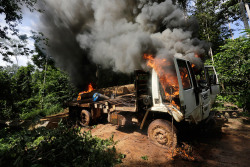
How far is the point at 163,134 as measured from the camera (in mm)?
3600

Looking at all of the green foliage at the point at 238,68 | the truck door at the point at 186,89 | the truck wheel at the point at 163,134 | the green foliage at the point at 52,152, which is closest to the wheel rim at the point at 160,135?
the truck wheel at the point at 163,134

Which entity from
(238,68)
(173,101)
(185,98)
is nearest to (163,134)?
(173,101)

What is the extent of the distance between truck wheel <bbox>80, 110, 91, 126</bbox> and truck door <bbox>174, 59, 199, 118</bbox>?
4908 millimetres

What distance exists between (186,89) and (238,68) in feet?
17.8

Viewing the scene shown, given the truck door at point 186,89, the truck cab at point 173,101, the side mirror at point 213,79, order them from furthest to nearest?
the side mirror at point 213,79, the truck cab at point 173,101, the truck door at point 186,89

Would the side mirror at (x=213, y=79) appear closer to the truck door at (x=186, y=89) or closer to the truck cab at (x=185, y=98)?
the truck cab at (x=185, y=98)

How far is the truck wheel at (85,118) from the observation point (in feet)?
20.6

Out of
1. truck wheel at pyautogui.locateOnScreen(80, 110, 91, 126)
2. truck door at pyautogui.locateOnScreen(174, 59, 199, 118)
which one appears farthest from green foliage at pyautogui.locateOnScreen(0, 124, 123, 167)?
truck wheel at pyautogui.locateOnScreen(80, 110, 91, 126)

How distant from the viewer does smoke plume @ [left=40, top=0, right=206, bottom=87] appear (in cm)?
485

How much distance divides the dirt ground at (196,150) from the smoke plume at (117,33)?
2.89 metres

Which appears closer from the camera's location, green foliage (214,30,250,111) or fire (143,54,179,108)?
fire (143,54,179,108)

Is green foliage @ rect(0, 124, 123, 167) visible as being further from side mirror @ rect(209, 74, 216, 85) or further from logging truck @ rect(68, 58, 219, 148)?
side mirror @ rect(209, 74, 216, 85)

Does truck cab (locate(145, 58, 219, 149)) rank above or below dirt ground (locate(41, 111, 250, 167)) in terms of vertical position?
above

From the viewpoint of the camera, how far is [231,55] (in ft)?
21.3
